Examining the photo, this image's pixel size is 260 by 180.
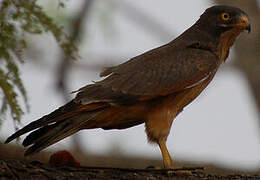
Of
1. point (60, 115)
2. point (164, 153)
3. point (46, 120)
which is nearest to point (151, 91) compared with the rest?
point (164, 153)

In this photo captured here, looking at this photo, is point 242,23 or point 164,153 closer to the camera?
point 164,153

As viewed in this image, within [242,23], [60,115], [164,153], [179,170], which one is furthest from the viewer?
[242,23]

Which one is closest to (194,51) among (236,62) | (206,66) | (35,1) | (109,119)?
(206,66)

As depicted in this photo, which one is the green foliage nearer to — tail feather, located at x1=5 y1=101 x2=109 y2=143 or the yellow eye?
tail feather, located at x1=5 y1=101 x2=109 y2=143

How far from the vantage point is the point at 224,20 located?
6.88 meters

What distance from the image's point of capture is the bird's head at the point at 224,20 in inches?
265

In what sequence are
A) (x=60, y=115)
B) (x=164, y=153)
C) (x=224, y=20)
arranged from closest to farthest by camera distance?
(x=60, y=115)
(x=164, y=153)
(x=224, y=20)

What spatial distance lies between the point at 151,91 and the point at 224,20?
1354 mm

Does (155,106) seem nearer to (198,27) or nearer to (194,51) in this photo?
(194,51)

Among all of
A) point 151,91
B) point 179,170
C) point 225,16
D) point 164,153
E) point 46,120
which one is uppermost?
point 225,16

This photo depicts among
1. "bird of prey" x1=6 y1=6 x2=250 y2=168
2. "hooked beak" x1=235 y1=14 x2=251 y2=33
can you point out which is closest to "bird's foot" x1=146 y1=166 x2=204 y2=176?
"bird of prey" x1=6 y1=6 x2=250 y2=168

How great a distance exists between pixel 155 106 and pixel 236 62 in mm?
5578

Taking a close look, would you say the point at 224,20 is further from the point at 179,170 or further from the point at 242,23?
the point at 179,170

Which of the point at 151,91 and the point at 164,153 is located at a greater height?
the point at 151,91
